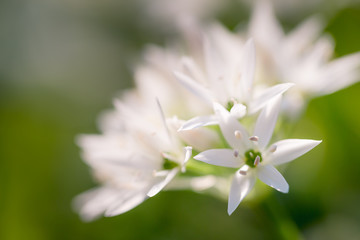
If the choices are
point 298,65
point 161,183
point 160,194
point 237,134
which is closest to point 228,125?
point 237,134

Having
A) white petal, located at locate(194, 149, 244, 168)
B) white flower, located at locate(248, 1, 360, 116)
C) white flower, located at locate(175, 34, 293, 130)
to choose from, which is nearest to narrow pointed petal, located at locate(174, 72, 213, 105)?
white flower, located at locate(175, 34, 293, 130)

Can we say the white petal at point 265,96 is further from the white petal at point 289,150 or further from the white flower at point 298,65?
the white flower at point 298,65

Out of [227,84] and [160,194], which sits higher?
[227,84]

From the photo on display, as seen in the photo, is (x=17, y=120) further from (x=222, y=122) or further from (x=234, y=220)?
(x=222, y=122)

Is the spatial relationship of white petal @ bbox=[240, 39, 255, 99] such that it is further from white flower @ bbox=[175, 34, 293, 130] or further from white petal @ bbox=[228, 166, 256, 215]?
white petal @ bbox=[228, 166, 256, 215]

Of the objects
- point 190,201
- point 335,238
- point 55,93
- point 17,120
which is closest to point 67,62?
point 55,93

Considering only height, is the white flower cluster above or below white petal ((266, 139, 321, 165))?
above

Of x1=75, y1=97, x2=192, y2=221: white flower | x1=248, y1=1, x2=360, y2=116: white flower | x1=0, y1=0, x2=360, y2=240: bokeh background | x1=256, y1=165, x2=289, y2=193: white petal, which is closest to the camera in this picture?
x1=256, y1=165, x2=289, y2=193: white petal

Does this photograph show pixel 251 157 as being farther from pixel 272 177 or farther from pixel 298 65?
pixel 298 65
